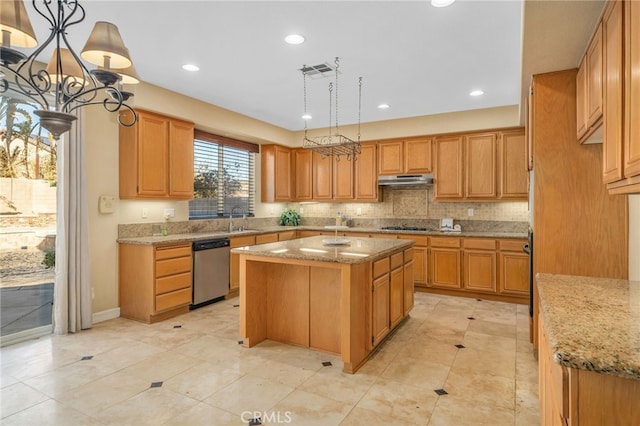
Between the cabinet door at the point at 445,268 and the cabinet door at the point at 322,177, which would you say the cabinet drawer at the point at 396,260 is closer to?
the cabinet door at the point at 445,268

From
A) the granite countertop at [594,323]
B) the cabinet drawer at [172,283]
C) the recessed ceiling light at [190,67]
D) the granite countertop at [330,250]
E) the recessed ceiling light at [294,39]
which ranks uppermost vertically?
the recessed ceiling light at [190,67]

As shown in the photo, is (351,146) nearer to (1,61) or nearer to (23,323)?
(1,61)

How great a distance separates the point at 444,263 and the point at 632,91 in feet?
13.1

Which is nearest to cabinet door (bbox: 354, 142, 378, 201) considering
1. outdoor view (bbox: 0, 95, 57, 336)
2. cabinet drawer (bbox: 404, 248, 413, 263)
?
cabinet drawer (bbox: 404, 248, 413, 263)

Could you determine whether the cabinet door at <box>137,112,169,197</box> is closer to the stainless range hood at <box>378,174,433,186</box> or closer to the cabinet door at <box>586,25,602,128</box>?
the stainless range hood at <box>378,174,433,186</box>

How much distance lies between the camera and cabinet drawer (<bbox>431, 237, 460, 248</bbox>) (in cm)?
508

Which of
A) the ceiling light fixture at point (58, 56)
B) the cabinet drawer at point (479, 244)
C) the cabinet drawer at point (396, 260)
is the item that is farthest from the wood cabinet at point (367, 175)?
the ceiling light fixture at point (58, 56)

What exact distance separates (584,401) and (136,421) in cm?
228

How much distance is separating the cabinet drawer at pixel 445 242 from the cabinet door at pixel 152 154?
379 centimetres

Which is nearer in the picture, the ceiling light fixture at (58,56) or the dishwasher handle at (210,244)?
the ceiling light fixture at (58,56)

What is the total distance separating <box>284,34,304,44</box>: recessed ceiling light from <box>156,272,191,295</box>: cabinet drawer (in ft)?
9.34

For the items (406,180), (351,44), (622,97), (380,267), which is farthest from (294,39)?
(406,180)

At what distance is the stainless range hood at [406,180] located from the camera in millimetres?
5535

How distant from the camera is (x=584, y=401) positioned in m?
1.02
